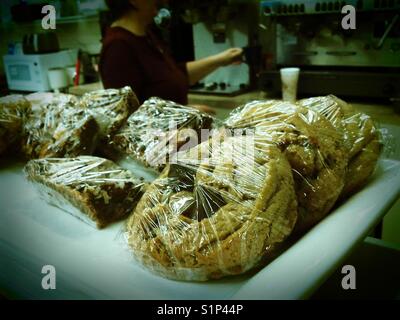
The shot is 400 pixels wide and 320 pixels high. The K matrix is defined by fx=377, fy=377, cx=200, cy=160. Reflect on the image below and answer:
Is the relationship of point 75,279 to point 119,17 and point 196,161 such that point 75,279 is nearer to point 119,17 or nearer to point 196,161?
point 196,161

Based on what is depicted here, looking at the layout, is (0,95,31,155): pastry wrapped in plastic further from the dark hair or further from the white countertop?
the dark hair

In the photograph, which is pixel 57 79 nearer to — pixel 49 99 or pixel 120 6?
pixel 120 6

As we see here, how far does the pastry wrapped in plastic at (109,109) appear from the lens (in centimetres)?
97

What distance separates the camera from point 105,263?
59 centimetres

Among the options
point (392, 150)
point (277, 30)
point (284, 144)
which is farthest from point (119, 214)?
point (277, 30)

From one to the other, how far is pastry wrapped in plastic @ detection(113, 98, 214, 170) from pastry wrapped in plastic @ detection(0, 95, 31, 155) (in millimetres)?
341

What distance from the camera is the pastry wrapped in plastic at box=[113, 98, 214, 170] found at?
81 cm

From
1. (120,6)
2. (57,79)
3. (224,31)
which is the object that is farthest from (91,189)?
(57,79)

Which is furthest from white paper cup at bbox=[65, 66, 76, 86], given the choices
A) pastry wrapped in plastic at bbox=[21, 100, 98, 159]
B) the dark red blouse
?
pastry wrapped in plastic at bbox=[21, 100, 98, 159]

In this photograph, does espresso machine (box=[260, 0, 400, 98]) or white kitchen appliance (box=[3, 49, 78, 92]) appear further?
white kitchen appliance (box=[3, 49, 78, 92])

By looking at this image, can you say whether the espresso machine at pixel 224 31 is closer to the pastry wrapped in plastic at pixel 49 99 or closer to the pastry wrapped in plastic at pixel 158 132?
the pastry wrapped in plastic at pixel 49 99

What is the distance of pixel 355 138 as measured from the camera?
709 mm

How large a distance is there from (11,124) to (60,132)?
23 cm

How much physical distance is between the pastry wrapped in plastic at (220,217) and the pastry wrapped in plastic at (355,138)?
0.18 metres
